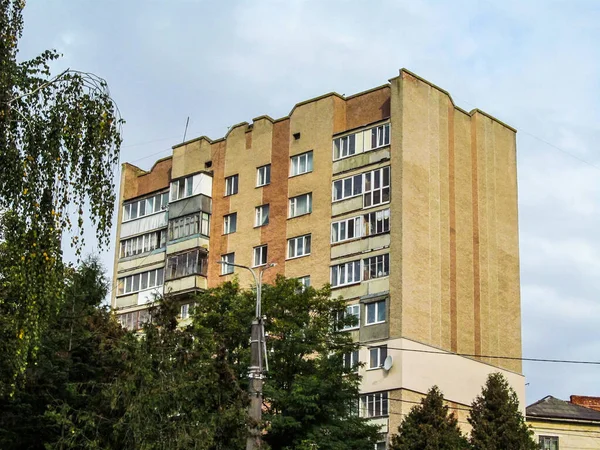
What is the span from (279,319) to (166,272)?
26.0 meters

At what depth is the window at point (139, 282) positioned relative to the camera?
236ft

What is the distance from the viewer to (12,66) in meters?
21.0

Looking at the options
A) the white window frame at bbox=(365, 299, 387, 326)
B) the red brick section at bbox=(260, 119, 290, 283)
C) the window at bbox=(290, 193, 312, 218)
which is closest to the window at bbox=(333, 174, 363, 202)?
the window at bbox=(290, 193, 312, 218)

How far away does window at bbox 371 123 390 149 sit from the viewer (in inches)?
2493

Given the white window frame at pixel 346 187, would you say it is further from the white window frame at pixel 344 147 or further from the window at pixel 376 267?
the window at pixel 376 267

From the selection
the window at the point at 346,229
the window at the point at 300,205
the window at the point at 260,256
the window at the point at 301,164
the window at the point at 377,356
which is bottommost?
the window at the point at 377,356

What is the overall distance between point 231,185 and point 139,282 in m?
9.26

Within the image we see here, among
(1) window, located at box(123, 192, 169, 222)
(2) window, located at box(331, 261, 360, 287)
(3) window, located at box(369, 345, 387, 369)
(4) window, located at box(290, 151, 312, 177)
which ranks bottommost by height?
(3) window, located at box(369, 345, 387, 369)

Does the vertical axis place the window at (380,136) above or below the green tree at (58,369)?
above

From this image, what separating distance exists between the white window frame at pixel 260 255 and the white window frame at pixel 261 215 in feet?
4.77

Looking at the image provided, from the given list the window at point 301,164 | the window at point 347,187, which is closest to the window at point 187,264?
the window at point 301,164

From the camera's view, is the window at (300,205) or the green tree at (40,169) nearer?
the green tree at (40,169)

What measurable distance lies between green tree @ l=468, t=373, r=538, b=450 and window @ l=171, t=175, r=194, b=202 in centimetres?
2869

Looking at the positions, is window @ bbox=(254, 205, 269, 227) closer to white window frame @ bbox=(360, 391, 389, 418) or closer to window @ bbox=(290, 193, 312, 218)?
window @ bbox=(290, 193, 312, 218)
